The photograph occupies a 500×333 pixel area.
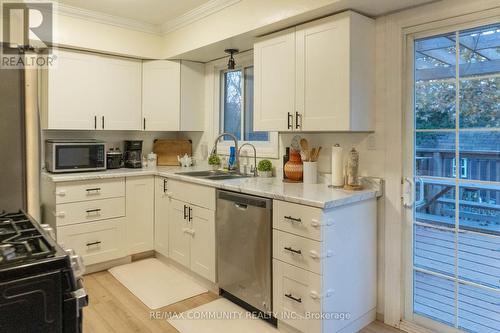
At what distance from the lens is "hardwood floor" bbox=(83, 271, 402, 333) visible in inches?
93.0

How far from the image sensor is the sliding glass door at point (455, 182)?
2047 millimetres

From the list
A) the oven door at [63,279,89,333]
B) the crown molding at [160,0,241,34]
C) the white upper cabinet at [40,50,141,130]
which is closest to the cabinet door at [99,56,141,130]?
the white upper cabinet at [40,50,141,130]

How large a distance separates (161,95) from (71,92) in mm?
915

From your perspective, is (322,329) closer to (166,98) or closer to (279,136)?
(279,136)

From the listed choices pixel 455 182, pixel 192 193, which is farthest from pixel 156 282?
pixel 455 182

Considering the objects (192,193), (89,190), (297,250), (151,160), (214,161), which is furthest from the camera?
(151,160)

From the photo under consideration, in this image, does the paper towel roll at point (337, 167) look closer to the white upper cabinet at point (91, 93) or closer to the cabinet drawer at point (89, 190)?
the cabinet drawer at point (89, 190)

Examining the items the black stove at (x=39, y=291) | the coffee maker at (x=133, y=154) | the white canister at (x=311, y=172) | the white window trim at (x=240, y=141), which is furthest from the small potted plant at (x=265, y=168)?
the black stove at (x=39, y=291)

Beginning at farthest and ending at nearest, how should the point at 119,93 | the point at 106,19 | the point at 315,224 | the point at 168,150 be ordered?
the point at 168,150 → the point at 119,93 → the point at 106,19 → the point at 315,224

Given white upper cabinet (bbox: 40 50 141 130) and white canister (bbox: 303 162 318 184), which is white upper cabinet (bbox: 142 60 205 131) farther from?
white canister (bbox: 303 162 318 184)

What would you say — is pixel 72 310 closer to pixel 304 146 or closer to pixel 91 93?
pixel 304 146

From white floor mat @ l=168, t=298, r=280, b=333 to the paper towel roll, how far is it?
1.11 metres

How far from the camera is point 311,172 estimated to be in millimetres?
2703

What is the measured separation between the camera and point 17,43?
1.80 metres
